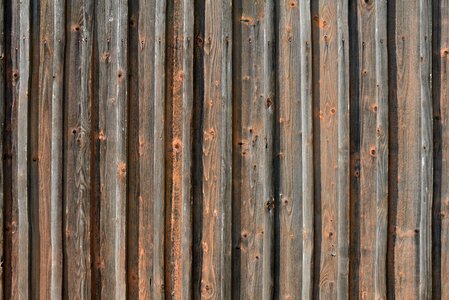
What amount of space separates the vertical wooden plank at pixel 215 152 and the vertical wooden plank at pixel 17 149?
3.40ft

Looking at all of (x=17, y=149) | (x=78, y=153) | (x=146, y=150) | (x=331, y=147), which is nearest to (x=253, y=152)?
(x=331, y=147)

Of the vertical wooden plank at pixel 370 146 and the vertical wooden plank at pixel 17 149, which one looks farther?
the vertical wooden plank at pixel 17 149

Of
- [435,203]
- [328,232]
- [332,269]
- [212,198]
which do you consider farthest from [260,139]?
[435,203]

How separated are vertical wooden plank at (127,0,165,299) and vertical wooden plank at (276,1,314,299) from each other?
0.70m

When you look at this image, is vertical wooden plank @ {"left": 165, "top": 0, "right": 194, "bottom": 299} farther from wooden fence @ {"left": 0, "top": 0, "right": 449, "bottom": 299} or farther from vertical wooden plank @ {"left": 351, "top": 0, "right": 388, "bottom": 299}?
vertical wooden plank @ {"left": 351, "top": 0, "right": 388, "bottom": 299}

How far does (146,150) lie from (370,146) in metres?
1.31

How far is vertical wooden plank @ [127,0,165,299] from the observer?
294 cm

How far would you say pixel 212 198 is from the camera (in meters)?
2.93

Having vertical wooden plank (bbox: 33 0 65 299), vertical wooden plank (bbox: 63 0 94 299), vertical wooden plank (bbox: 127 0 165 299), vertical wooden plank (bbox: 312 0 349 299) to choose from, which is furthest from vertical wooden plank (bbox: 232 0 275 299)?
vertical wooden plank (bbox: 33 0 65 299)

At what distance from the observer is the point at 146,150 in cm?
296

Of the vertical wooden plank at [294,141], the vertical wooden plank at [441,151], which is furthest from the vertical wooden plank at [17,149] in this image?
the vertical wooden plank at [441,151]

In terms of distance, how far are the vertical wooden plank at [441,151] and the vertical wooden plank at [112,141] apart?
180cm

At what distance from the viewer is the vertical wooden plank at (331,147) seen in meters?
2.89

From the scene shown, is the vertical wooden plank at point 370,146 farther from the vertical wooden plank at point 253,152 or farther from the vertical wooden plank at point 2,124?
the vertical wooden plank at point 2,124
